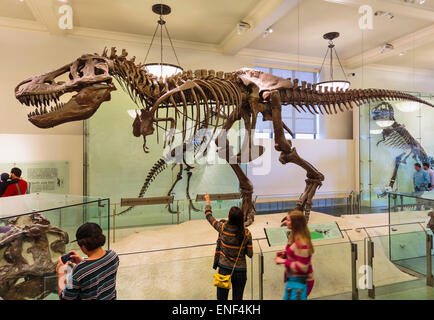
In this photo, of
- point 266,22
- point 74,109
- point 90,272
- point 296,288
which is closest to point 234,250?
point 296,288

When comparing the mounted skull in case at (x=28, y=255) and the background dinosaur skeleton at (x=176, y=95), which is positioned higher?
the background dinosaur skeleton at (x=176, y=95)

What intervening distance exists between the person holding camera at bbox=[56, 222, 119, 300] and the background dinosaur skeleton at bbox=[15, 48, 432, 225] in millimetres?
1616

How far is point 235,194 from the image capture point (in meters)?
6.05

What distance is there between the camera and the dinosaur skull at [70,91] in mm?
2695

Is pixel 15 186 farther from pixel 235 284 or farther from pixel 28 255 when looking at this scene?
pixel 235 284

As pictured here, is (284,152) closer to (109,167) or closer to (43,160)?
(109,167)

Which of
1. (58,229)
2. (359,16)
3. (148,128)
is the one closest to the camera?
(58,229)

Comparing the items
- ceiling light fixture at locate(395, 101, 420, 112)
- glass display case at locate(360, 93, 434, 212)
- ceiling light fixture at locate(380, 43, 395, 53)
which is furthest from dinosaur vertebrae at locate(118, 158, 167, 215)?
ceiling light fixture at locate(395, 101, 420, 112)

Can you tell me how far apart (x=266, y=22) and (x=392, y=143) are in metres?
4.87

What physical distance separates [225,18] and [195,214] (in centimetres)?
394

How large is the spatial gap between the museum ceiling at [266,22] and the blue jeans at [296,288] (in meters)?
4.49

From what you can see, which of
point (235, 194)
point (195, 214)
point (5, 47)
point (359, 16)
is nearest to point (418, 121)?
point (359, 16)

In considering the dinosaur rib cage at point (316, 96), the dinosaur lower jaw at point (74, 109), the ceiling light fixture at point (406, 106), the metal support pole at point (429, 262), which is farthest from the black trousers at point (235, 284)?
the ceiling light fixture at point (406, 106)

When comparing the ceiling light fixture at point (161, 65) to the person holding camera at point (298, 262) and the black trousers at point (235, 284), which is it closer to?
the black trousers at point (235, 284)
